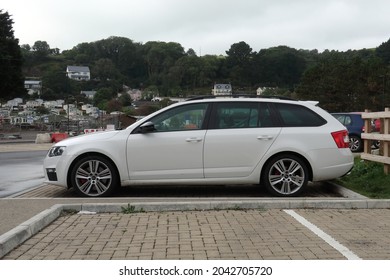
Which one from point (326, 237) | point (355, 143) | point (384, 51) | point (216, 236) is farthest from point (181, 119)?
point (384, 51)

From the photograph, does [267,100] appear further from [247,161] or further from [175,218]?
[175,218]

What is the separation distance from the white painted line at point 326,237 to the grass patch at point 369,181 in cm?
193

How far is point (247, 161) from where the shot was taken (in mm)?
7406

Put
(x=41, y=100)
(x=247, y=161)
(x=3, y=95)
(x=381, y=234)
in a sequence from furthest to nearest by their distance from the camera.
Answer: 1. (x=41, y=100)
2. (x=3, y=95)
3. (x=247, y=161)
4. (x=381, y=234)

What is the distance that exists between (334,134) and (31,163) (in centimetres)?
943

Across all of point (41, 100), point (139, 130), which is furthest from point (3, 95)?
point (41, 100)

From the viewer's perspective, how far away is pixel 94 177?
7.51 m

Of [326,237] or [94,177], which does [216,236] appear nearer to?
[326,237]

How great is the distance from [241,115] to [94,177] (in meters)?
2.50

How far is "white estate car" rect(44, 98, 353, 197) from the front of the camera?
24.3 feet

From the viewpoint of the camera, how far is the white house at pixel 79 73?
127025mm

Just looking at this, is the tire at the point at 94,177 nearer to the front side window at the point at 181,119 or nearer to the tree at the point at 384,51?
the front side window at the point at 181,119

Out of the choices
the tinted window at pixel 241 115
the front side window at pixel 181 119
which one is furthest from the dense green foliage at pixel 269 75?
the front side window at pixel 181 119

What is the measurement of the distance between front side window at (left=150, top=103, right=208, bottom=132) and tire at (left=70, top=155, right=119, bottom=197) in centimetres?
98
